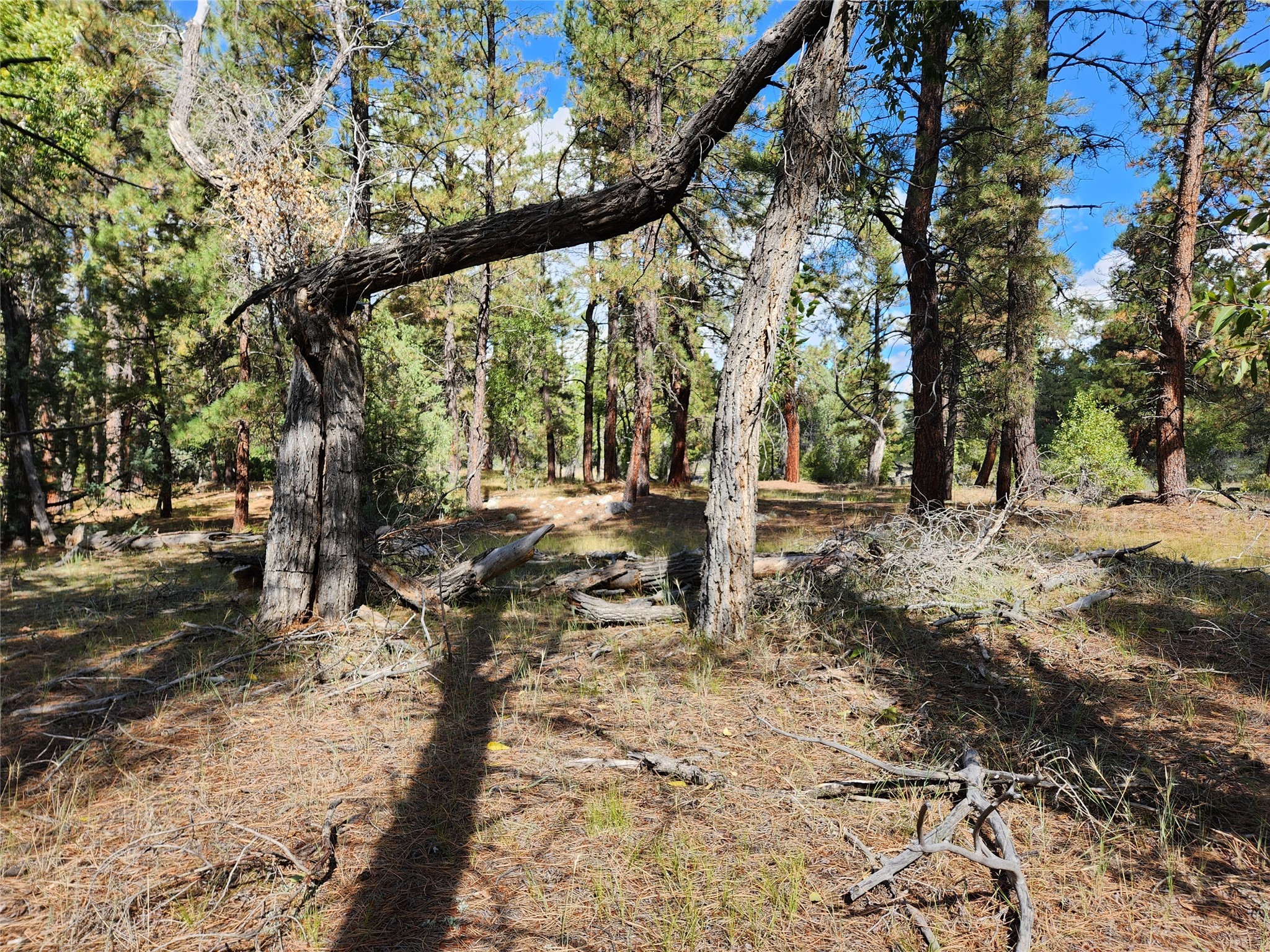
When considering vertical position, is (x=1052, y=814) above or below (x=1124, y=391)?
below

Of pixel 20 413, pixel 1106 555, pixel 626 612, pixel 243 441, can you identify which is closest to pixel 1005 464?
pixel 1106 555

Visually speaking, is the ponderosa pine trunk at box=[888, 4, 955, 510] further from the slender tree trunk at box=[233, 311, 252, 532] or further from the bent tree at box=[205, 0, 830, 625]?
the slender tree trunk at box=[233, 311, 252, 532]

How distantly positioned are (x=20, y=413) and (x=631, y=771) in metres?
15.2

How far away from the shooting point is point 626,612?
5.54m

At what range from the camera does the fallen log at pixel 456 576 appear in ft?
18.2

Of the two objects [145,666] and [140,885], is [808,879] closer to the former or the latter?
[140,885]

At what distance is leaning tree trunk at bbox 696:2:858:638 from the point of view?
461 cm

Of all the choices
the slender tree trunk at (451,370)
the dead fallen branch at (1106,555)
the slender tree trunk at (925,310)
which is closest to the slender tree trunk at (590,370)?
the slender tree trunk at (451,370)

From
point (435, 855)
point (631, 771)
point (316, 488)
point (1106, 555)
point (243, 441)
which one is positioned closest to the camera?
point (435, 855)

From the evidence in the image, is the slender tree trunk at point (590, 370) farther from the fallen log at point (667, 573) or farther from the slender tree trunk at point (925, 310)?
the fallen log at point (667, 573)

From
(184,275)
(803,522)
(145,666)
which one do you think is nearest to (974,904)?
(145,666)

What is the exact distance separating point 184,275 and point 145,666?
12.4m

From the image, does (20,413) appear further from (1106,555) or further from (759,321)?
(1106,555)

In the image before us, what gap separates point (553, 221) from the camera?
4.75m
